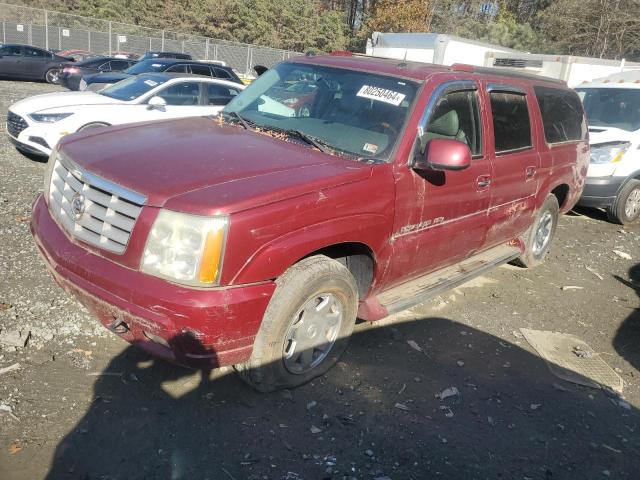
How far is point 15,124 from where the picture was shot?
7875 mm

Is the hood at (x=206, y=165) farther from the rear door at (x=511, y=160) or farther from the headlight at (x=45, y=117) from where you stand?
the headlight at (x=45, y=117)

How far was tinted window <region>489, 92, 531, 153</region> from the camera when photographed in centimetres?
442

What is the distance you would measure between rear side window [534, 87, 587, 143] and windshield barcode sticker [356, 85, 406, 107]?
2.12 m

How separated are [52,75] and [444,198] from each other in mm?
22333

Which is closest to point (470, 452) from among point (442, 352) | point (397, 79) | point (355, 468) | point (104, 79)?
point (355, 468)

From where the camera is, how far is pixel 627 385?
3951 millimetres

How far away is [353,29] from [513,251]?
1911 inches

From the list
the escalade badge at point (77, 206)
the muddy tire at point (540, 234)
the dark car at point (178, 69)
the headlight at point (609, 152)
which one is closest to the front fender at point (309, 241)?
the escalade badge at point (77, 206)

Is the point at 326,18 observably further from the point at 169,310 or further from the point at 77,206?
the point at 169,310

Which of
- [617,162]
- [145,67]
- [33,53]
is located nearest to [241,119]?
[617,162]

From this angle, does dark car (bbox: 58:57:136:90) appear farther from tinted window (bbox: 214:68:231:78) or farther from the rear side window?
the rear side window

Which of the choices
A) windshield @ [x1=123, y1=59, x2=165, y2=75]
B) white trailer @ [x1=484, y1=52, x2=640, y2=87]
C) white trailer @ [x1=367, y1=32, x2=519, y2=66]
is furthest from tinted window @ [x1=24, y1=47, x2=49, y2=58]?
white trailer @ [x1=484, y1=52, x2=640, y2=87]

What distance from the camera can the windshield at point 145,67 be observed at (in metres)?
13.9

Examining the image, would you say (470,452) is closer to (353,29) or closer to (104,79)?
(104,79)
